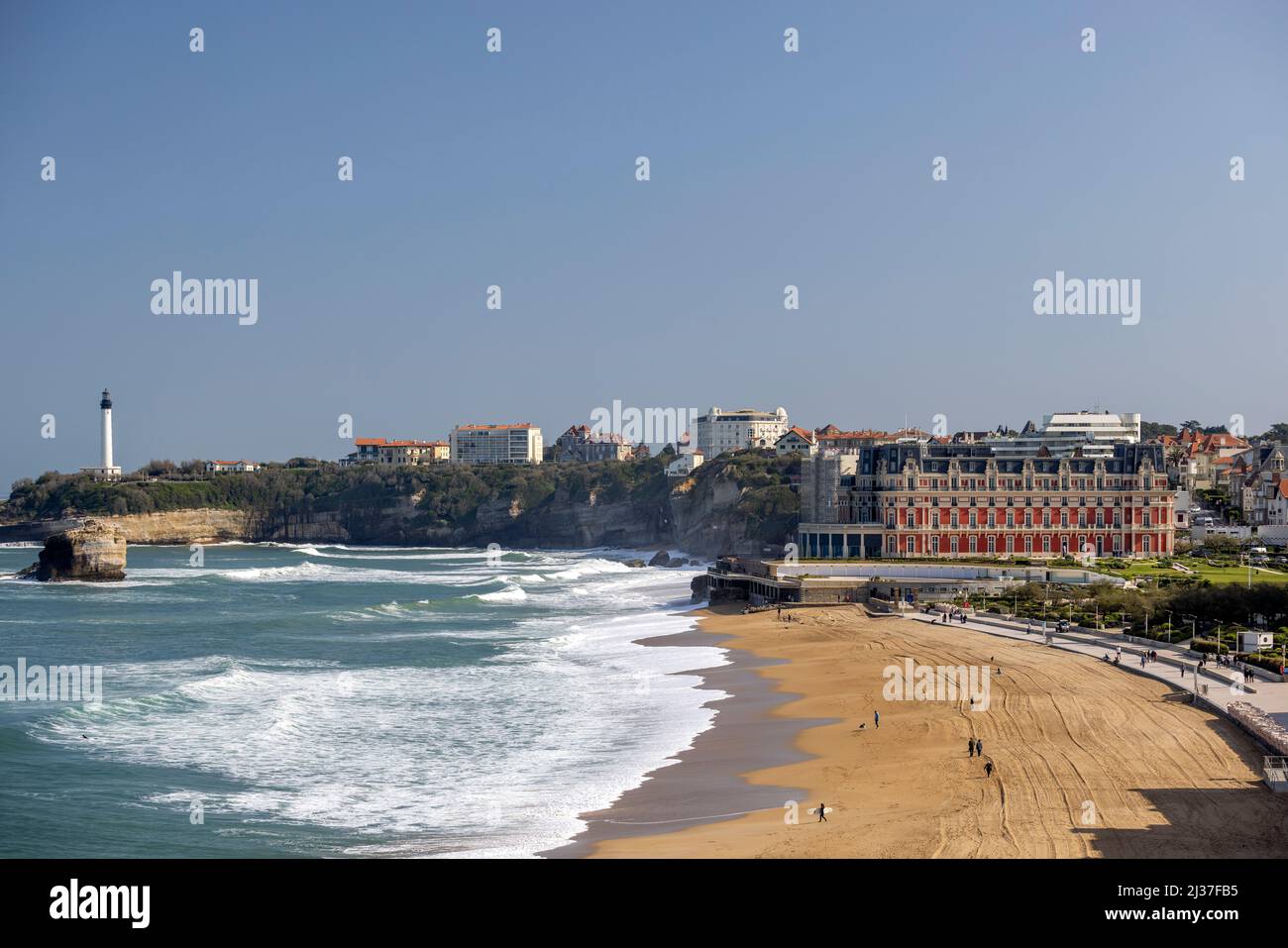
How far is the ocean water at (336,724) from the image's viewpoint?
27.0 metres

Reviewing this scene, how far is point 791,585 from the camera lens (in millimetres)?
70938

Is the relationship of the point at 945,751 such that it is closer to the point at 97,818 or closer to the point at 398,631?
the point at 97,818

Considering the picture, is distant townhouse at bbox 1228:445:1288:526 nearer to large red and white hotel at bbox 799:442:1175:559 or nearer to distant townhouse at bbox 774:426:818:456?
large red and white hotel at bbox 799:442:1175:559

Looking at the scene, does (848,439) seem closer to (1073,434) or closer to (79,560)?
(1073,434)

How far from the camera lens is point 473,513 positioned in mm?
166625

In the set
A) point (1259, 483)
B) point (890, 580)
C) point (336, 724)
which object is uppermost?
point (1259, 483)

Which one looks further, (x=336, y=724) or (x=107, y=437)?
(x=107, y=437)

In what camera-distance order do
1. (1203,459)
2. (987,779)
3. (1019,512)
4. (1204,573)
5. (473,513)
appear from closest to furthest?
(987,779) < (1204,573) < (1019,512) < (1203,459) < (473,513)

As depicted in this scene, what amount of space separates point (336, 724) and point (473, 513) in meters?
129

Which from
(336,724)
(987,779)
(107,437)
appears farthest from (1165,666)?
(107,437)

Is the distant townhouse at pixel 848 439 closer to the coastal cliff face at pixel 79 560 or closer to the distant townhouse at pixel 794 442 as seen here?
the distant townhouse at pixel 794 442

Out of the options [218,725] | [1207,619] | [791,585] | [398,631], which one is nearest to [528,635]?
[398,631]

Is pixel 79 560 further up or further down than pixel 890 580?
further down
